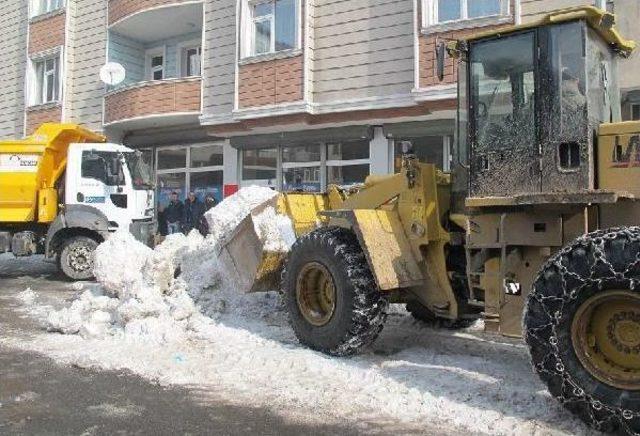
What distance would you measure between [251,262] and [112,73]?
12390 millimetres

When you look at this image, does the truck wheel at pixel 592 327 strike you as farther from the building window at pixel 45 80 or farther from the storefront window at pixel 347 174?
the building window at pixel 45 80

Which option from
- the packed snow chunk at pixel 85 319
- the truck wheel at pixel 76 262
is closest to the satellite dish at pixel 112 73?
the truck wheel at pixel 76 262

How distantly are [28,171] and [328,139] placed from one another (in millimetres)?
6503

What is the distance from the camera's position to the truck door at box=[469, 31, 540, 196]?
4.95 metres

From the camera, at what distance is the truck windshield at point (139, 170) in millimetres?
Result: 13234

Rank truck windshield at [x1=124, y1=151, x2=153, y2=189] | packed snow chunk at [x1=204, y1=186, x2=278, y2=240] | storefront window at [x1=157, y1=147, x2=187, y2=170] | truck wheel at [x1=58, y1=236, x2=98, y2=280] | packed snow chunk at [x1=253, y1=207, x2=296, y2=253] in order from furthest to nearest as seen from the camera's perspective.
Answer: storefront window at [x1=157, y1=147, x2=187, y2=170] → truck windshield at [x1=124, y1=151, x2=153, y2=189] → truck wheel at [x1=58, y1=236, x2=98, y2=280] → packed snow chunk at [x1=204, y1=186, x2=278, y2=240] → packed snow chunk at [x1=253, y1=207, x2=296, y2=253]

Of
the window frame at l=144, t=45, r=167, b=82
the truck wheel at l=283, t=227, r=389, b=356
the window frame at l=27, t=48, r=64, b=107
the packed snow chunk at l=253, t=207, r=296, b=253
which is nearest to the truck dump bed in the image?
the window frame at l=144, t=45, r=167, b=82

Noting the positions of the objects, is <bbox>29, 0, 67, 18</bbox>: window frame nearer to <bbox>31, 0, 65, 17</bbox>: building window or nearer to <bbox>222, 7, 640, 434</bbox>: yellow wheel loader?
<bbox>31, 0, 65, 17</bbox>: building window

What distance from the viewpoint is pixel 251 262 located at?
7.40m

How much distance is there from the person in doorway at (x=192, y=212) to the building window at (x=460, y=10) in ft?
22.6

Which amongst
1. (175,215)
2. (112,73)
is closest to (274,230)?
A: (175,215)

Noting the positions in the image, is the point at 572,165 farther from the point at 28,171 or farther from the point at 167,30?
the point at 167,30

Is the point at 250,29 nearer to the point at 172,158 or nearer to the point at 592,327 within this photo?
the point at 172,158

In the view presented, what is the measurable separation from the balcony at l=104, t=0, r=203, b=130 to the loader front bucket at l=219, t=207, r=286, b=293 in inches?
366
